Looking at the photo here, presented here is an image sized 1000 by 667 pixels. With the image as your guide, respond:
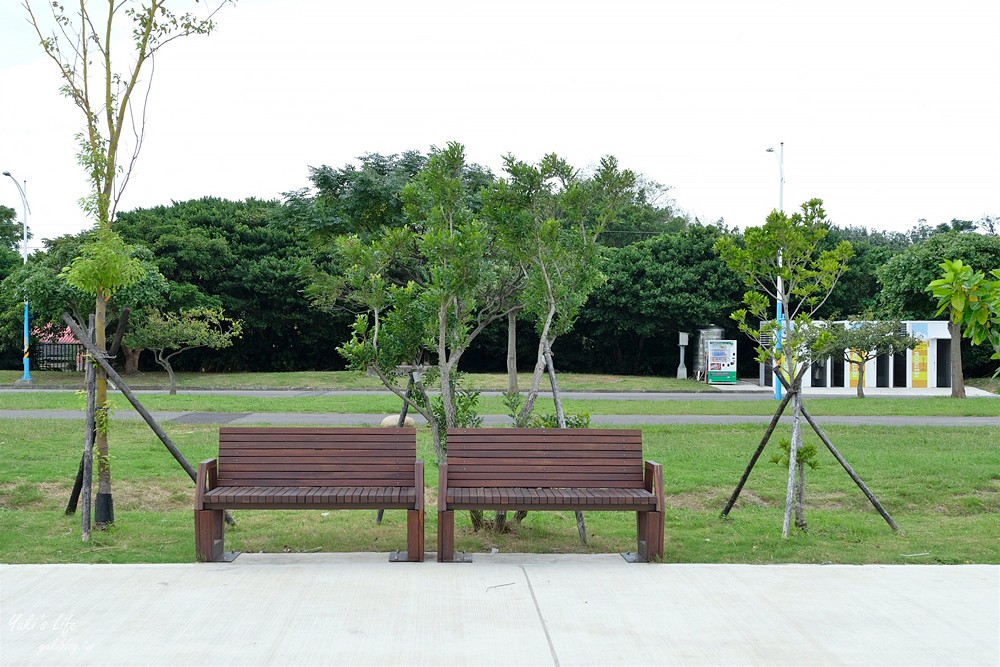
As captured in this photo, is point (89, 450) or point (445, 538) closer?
point (445, 538)

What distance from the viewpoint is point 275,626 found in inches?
187

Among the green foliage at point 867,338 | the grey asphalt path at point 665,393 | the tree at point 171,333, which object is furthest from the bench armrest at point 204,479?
the tree at point 171,333

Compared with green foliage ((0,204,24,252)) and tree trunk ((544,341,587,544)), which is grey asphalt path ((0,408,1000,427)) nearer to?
tree trunk ((544,341,587,544))

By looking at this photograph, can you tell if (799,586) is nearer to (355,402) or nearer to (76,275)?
(76,275)

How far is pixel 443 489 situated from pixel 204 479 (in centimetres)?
167

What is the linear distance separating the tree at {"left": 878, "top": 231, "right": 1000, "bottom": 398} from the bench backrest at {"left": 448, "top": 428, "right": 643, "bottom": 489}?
77.8 ft

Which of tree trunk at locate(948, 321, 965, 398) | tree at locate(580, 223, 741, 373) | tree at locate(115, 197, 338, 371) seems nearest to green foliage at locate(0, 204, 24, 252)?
tree at locate(115, 197, 338, 371)

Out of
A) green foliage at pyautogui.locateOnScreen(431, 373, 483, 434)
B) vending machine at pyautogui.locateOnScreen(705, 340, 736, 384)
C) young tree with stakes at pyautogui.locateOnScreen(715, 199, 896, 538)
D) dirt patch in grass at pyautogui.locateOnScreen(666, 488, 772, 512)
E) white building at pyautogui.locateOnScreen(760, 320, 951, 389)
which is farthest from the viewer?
vending machine at pyautogui.locateOnScreen(705, 340, 736, 384)

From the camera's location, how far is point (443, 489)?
6398 millimetres

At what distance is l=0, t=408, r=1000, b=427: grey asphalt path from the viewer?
16234mm

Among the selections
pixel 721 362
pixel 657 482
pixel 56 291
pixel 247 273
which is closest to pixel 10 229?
pixel 247 273

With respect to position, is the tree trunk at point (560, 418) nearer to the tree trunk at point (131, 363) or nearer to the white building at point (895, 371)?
the white building at point (895, 371)

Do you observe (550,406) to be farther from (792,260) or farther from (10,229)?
(10,229)

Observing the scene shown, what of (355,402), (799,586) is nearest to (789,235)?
(799,586)
